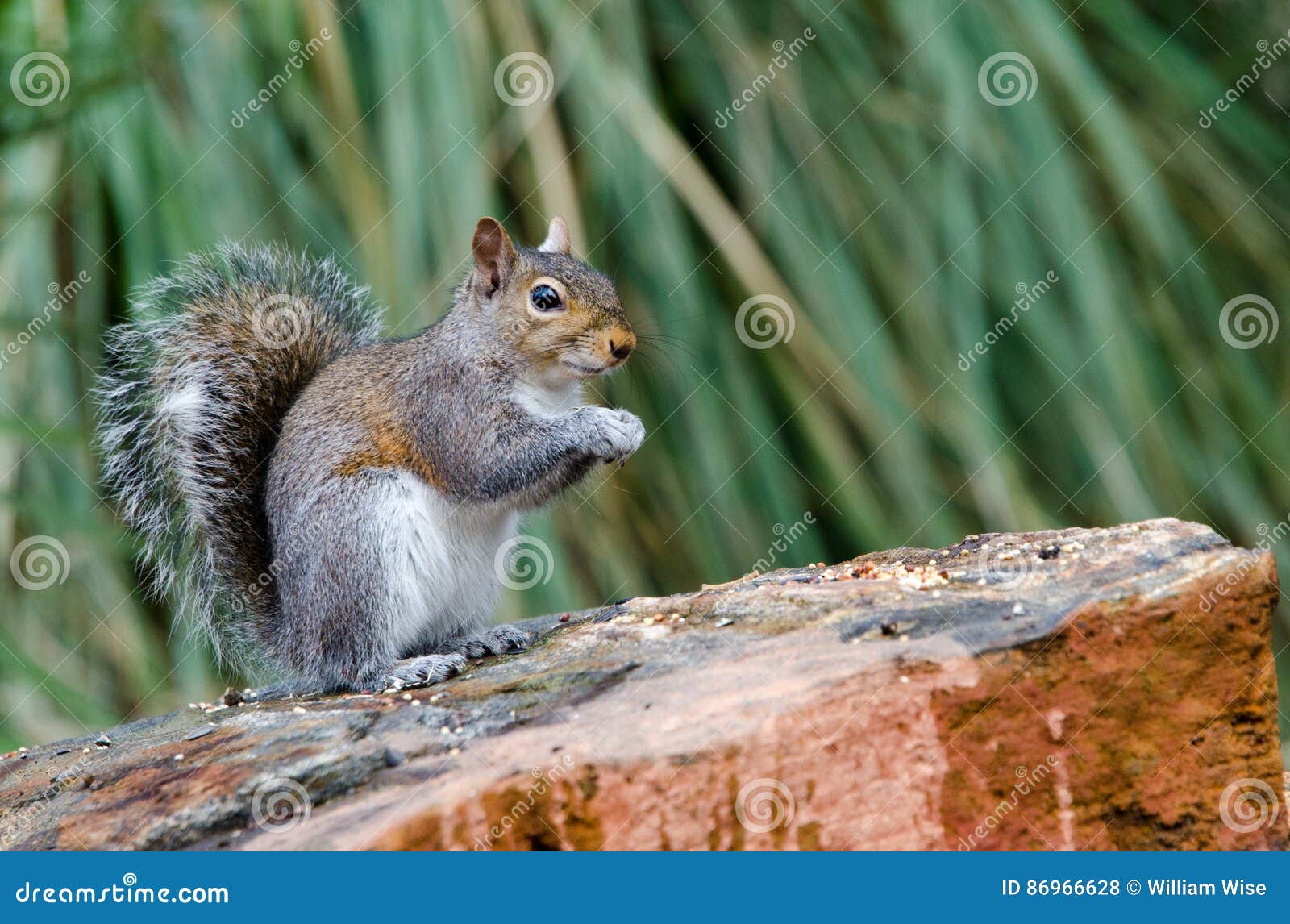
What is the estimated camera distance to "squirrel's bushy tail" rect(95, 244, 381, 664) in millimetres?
2748

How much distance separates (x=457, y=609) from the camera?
9.17 ft

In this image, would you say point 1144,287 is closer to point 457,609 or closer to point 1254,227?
point 1254,227

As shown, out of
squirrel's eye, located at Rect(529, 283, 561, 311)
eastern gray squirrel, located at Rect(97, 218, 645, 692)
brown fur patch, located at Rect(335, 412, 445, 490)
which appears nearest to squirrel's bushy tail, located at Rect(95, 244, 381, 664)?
eastern gray squirrel, located at Rect(97, 218, 645, 692)

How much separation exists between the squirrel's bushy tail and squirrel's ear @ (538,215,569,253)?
512mm

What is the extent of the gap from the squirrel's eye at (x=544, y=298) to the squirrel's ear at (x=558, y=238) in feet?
0.76

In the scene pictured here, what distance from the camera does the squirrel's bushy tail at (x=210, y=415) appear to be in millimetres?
2748

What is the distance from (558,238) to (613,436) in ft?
1.89

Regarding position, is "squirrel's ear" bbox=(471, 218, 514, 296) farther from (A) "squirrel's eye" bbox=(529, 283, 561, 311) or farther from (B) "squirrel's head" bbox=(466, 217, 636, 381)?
(A) "squirrel's eye" bbox=(529, 283, 561, 311)

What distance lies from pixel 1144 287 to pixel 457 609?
1.89m

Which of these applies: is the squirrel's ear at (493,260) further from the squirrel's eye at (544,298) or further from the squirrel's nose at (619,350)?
the squirrel's nose at (619,350)

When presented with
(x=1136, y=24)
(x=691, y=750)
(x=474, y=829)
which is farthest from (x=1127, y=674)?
(x=1136, y=24)

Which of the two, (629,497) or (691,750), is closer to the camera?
(691,750)

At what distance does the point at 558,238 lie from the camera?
9.97 ft

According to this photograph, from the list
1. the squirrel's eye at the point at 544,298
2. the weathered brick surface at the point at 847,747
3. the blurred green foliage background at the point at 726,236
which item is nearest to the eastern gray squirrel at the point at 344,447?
the squirrel's eye at the point at 544,298
